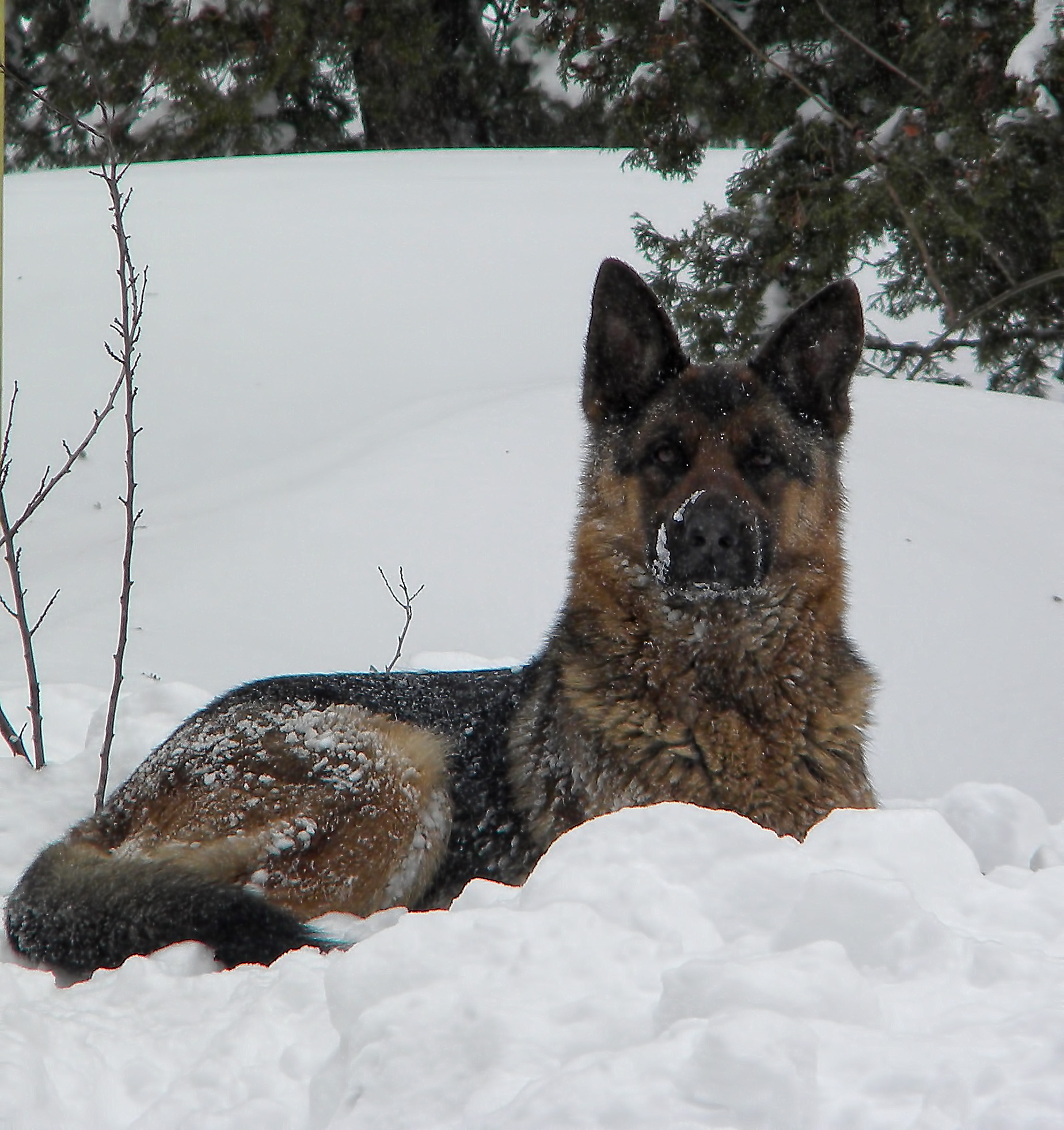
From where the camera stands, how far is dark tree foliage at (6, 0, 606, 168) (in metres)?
11.6

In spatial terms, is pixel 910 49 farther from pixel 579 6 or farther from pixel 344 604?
pixel 344 604

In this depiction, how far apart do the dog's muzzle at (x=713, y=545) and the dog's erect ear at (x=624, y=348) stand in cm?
56

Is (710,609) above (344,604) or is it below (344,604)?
above

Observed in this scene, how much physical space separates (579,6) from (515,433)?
2813 mm

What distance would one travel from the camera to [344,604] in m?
6.47

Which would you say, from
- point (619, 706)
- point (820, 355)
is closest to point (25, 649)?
point (619, 706)

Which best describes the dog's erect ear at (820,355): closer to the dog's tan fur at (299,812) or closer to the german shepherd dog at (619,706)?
the german shepherd dog at (619,706)

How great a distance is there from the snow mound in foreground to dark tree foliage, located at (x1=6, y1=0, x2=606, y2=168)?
7.46m

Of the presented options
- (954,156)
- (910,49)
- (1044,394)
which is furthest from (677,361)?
(1044,394)

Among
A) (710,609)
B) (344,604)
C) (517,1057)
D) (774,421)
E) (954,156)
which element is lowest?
(344,604)

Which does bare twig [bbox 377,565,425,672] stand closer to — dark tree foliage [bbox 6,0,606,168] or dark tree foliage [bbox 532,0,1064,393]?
dark tree foliage [bbox 532,0,1064,393]

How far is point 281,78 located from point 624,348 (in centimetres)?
1108

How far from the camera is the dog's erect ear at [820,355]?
3.80m

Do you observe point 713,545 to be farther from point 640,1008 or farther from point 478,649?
point 478,649
